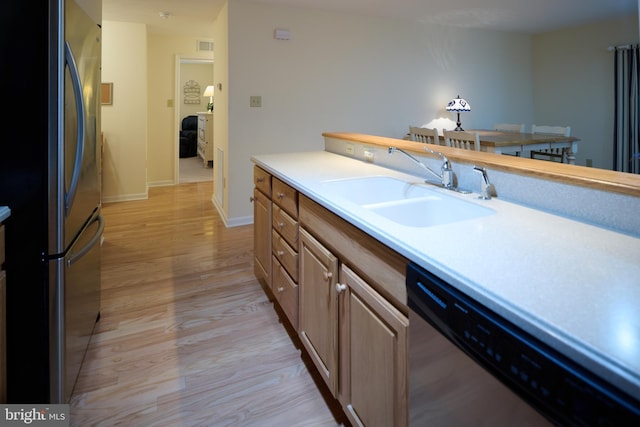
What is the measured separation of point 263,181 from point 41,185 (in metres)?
1.16

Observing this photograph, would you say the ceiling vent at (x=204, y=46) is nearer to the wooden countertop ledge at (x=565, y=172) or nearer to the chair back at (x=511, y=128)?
the chair back at (x=511, y=128)

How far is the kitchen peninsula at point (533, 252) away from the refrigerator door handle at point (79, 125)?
2.79ft

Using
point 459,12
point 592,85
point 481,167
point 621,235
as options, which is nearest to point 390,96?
point 459,12

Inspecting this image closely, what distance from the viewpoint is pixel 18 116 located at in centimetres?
132

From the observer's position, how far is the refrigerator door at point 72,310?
1408 millimetres

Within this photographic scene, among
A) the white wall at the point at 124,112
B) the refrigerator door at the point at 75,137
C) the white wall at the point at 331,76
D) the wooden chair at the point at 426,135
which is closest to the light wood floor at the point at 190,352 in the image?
the refrigerator door at the point at 75,137

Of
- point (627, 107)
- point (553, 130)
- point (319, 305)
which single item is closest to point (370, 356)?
Answer: point (319, 305)

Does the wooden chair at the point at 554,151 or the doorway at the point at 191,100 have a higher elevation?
the doorway at the point at 191,100

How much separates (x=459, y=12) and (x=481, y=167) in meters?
3.70

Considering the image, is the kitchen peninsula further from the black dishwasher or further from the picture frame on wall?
the picture frame on wall

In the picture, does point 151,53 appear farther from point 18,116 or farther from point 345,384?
point 345,384

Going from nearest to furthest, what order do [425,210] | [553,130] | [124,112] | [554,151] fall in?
[425,210] < [553,130] < [554,151] < [124,112]

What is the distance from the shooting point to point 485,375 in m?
0.70

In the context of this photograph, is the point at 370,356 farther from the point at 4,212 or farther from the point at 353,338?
the point at 4,212
